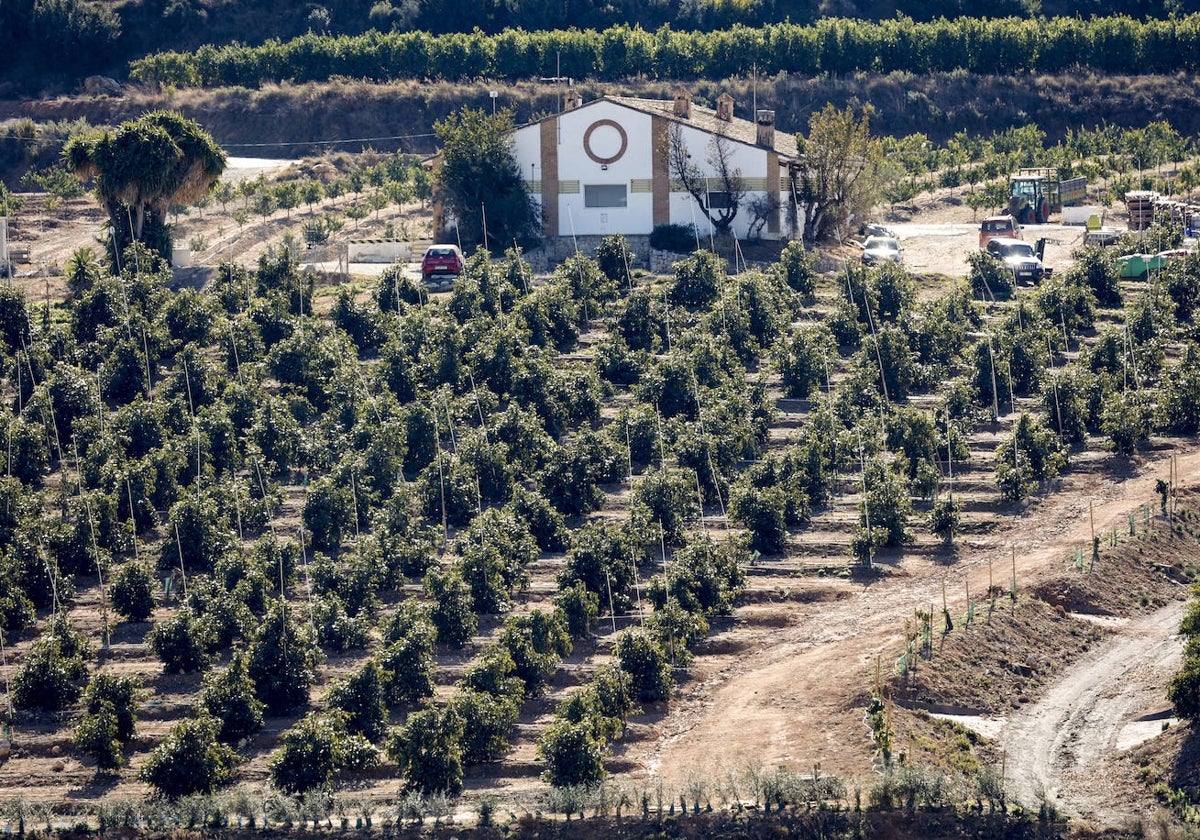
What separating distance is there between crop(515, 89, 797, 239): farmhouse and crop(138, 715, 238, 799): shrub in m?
35.8

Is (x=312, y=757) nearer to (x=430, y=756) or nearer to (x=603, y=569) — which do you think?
(x=430, y=756)

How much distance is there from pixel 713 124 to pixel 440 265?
12.7m

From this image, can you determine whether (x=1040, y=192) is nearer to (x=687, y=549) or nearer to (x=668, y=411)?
(x=668, y=411)

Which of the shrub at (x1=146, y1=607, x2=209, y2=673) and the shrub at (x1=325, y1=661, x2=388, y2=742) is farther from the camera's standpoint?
the shrub at (x1=146, y1=607, x2=209, y2=673)

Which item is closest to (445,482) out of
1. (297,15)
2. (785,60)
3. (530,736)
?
(530,736)

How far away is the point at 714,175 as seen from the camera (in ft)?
215

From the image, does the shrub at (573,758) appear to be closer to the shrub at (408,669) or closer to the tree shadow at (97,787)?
the shrub at (408,669)

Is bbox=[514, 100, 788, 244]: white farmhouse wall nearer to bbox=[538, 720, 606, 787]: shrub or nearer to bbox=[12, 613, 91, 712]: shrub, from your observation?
bbox=[12, 613, 91, 712]: shrub

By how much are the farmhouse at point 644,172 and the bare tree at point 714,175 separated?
0.03 meters

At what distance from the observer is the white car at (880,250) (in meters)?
63.5

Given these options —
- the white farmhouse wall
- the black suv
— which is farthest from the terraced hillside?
the white farmhouse wall

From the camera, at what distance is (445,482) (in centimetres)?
4422

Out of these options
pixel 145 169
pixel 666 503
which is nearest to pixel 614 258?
pixel 145 169

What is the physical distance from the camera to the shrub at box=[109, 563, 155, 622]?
39906 mm
